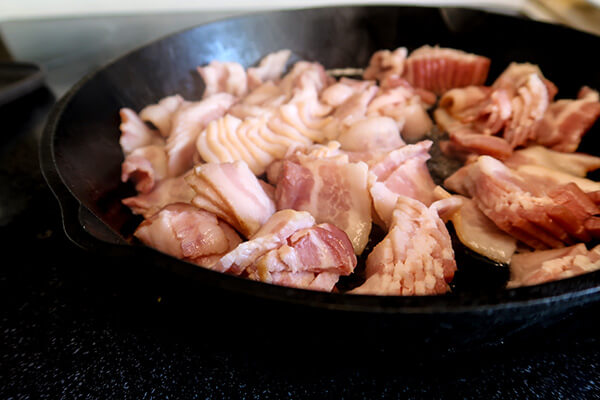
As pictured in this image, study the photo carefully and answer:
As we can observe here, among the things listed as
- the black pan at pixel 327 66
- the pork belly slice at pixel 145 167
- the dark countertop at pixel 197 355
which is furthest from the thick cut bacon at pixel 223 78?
the dark countertop at pixel 197 355

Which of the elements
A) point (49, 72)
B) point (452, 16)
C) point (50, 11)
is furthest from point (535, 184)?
point (50, 11)

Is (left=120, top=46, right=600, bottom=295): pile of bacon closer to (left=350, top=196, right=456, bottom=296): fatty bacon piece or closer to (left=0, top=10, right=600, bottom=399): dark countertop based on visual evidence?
(left=350, top=196, right=456, bottom=296): fatty bacon piece

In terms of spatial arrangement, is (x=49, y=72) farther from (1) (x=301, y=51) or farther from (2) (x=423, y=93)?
(2) (x=423, y=93)

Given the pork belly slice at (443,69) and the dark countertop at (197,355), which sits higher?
the pork belly slice at (443,69)

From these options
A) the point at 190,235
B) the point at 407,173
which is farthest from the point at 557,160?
the point at 190,235

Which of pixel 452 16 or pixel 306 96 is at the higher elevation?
pixel 452 16

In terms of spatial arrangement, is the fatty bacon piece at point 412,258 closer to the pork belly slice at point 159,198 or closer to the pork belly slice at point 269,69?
the pork belly slice at point 159,198

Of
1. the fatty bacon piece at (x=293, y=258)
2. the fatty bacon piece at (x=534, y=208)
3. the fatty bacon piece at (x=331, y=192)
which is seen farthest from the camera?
the fatty bacon piece at (x=331, y=192)
